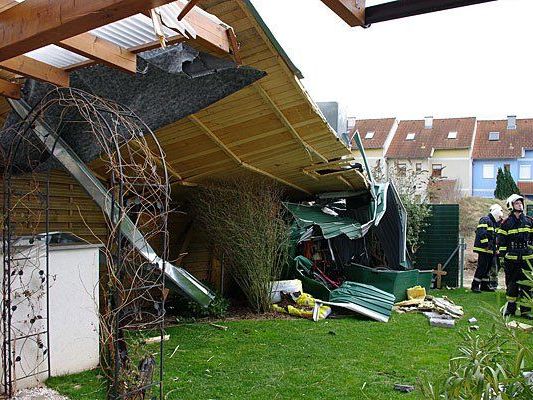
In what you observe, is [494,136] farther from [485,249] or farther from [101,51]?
[101,51]

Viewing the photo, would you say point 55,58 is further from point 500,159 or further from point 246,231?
point 500,159

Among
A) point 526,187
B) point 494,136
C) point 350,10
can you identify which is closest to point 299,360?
point 350,10

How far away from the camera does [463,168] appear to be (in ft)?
109

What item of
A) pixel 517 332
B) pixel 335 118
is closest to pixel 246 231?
pixel 335 118

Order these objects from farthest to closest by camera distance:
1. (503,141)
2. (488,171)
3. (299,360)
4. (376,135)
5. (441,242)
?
(376,135) → (503,141) → (488,171) → (441,242) → (299,360)

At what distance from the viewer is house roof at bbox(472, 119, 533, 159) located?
3272cm

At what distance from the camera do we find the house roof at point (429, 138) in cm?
3291

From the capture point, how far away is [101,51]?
10.8ft

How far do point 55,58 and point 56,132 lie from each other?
123 cm

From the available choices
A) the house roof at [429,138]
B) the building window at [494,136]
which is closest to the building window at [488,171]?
the house roof at [429,138]

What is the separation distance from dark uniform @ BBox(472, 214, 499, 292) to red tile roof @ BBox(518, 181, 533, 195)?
23.8m

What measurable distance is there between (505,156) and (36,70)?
3332cm

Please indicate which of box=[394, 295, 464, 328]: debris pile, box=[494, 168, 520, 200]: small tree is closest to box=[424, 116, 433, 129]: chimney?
box=[494, 168, 520, 200]: small tree

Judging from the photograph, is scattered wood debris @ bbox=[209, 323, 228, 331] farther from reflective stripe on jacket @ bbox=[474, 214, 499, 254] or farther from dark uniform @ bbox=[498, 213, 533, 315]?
reflective stripe on jacket @ bbox=[474, 214, 499, 254]
